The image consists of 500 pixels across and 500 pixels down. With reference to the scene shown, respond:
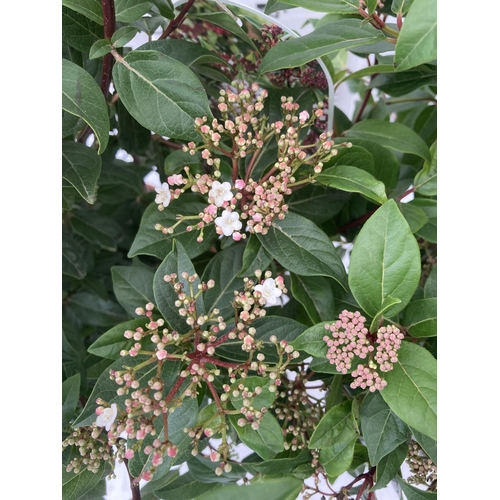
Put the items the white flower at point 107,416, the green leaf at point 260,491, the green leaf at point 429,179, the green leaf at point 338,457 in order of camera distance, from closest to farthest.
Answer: the green leaf at point 260,491, the white flower at point 107,416, the green leaf at point 338,457, the green leaf at point 429,179

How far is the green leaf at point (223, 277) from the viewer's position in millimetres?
711

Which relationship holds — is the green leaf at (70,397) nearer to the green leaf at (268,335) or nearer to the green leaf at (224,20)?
the green leaf at (268,335)

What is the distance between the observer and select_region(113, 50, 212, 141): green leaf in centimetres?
61

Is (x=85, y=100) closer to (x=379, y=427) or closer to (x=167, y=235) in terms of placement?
(x=167, y=235)

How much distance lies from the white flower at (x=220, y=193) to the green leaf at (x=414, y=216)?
0.28 m

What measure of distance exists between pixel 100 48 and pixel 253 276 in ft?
1.12

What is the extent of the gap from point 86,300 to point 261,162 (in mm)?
451

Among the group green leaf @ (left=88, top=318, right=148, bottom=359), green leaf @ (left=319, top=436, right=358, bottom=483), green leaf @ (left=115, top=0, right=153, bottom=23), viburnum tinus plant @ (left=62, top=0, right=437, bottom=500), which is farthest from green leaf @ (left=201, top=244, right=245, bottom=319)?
green leaf @ (left=115, top=0, right=153, bottom=23)

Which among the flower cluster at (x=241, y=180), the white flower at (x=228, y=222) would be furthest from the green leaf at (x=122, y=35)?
the white flower at (x=228, y=222)

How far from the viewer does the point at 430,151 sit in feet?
2.56

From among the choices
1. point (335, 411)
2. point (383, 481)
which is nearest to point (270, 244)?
point (335, 411)

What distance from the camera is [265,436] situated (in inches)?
24.5

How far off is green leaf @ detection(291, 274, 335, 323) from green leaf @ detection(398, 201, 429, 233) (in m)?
0.14
